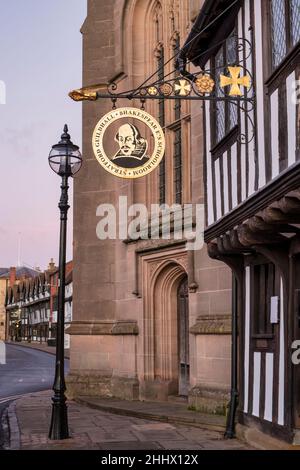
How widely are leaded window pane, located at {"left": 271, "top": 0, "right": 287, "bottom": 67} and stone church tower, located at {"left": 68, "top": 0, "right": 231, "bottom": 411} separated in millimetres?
4837

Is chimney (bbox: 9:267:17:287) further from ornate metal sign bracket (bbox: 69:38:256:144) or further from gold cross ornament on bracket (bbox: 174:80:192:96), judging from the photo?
ornate metal sign bracket (bbox: 69:38:256:144)

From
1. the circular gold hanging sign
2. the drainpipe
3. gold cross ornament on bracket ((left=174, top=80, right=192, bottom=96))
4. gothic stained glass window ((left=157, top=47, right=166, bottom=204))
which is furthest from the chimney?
gold cross ornament on bracket ((left=174, top=80, right=192, bottom=96))

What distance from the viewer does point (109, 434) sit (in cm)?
1073

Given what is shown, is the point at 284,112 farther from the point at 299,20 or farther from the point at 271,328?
the point at 271,328

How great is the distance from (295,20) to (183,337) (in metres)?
8.65

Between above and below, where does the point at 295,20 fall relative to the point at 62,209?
above

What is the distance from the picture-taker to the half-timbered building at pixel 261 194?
8070 millimetres

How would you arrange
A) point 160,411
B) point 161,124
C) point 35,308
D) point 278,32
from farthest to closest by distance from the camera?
point 35,308, point 161,124, point 160,411, point 278,32

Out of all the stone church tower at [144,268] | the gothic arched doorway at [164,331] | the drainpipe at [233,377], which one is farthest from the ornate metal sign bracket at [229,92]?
the gothic arched doorway at [164,331]

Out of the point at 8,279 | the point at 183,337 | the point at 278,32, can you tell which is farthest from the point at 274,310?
the point at 8,279

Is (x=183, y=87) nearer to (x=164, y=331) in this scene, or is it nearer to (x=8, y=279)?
(x=164, y=331)

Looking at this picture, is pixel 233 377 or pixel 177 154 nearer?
pixel 233 377

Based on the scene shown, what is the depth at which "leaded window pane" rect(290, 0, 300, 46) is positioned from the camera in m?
7.89
